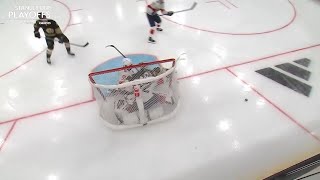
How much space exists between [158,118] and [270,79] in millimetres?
1515

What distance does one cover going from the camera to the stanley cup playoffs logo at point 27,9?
17.4 feet

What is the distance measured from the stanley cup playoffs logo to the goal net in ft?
11.4

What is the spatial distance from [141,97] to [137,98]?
4 centimetres

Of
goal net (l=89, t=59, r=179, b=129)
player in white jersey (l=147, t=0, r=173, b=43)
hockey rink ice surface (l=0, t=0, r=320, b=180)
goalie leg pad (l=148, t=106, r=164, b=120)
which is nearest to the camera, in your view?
hockey rink ice surface (l=0, t=0, r=320, b=180)

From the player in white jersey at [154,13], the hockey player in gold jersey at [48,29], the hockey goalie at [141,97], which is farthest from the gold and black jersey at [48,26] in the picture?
the hockey goalie at [141,97]

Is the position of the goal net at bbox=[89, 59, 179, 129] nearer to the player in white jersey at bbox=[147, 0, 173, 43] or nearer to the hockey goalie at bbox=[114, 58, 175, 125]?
the hockey goalie at bbox=[114, 58, 175, 125]

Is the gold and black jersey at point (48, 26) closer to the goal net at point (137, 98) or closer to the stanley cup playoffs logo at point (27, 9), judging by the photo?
the goal net at point (137, 98)

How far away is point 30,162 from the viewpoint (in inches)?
91.2

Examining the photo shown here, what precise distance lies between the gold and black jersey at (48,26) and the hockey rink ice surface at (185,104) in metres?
0.40

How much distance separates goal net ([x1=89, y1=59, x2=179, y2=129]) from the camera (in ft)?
8.09

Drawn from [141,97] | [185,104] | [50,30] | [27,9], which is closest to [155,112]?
[141,97]

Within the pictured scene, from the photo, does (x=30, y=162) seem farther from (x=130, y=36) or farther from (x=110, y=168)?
(x=130, y=36)

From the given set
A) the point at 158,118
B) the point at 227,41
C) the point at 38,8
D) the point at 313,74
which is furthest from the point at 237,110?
the point at 38,8

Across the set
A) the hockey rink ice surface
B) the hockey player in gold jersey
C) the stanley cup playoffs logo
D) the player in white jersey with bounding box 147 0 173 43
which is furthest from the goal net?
the stanley cup playoffs logo
